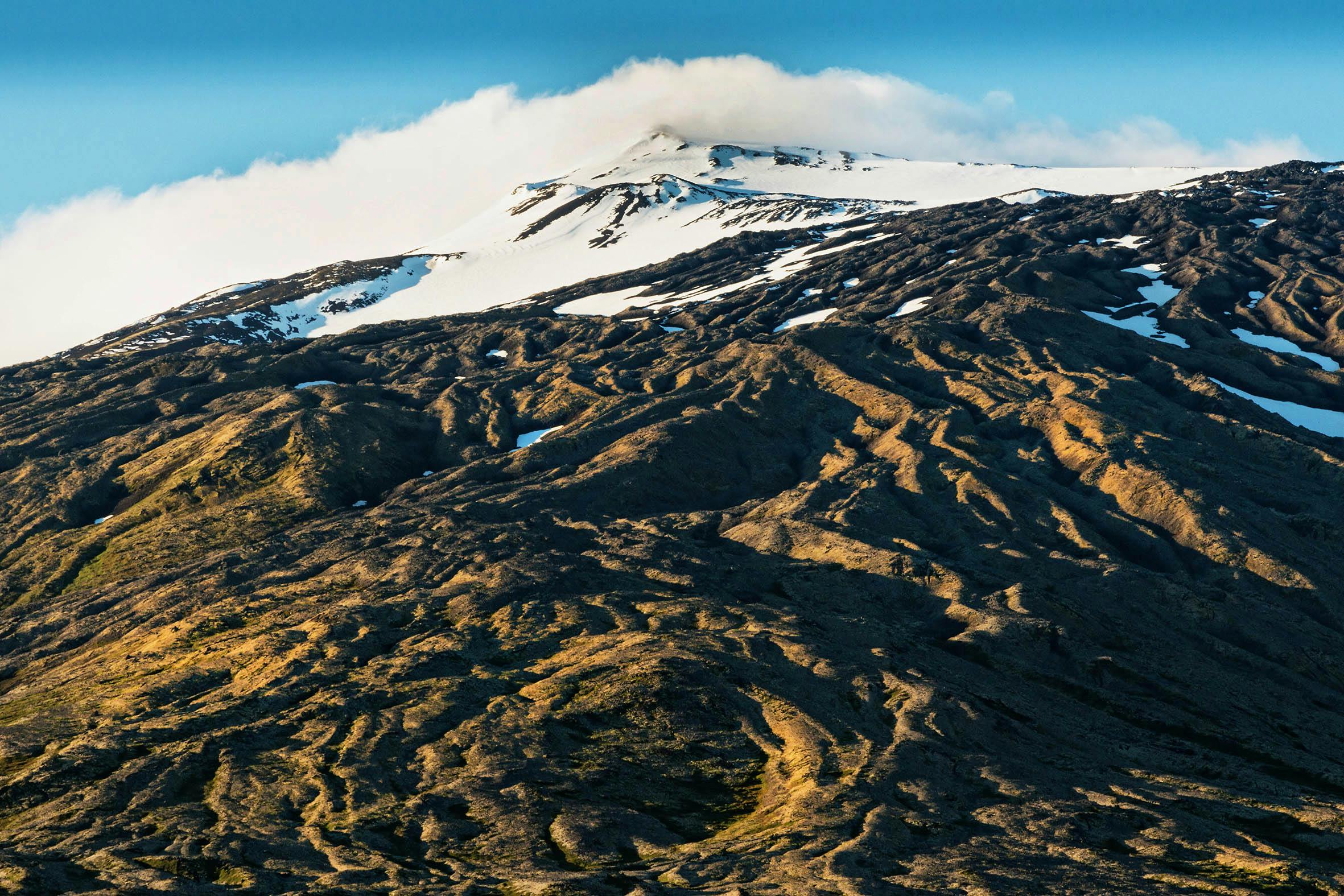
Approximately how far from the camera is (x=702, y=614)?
68375mm

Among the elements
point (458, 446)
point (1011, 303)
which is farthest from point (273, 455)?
point (1011, 303)

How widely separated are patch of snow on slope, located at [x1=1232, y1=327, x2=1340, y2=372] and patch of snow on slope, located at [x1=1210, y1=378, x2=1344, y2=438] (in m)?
12.5

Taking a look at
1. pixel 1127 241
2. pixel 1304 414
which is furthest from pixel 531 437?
pixel 1127 241

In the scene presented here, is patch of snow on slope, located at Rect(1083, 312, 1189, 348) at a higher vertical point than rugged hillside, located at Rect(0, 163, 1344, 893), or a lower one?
higher

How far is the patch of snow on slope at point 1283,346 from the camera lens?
134925 mm

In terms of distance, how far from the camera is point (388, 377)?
14450cm

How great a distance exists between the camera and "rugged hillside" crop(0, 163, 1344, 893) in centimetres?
4397

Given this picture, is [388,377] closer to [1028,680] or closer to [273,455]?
[273,455]

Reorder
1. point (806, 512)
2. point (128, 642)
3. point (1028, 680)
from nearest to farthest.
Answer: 1. point (1028, 680)
2. point (128, 642)
3. point (806, 512)

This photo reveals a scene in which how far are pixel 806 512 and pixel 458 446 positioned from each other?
43474 millimetres

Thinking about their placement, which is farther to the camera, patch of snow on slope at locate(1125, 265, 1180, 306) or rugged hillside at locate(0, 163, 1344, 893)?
patch of snow on slope at locate(1125, 265, 1180, 306)

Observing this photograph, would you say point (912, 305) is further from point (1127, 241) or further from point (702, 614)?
point (702, 614)

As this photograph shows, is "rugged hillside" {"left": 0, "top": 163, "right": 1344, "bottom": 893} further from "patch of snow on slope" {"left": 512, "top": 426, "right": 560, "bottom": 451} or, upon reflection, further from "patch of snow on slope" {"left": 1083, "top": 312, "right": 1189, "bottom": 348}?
"patch of snow on slope" {"left": 512, "top": 426, "right": 560, "bottom": 451}

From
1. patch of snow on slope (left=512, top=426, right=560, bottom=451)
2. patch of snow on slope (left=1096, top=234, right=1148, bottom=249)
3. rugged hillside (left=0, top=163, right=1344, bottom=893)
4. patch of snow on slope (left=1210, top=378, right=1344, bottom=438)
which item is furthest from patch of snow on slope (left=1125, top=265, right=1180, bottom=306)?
patch of snow on slope (left=512, top=426, right=560, bottom=451)
